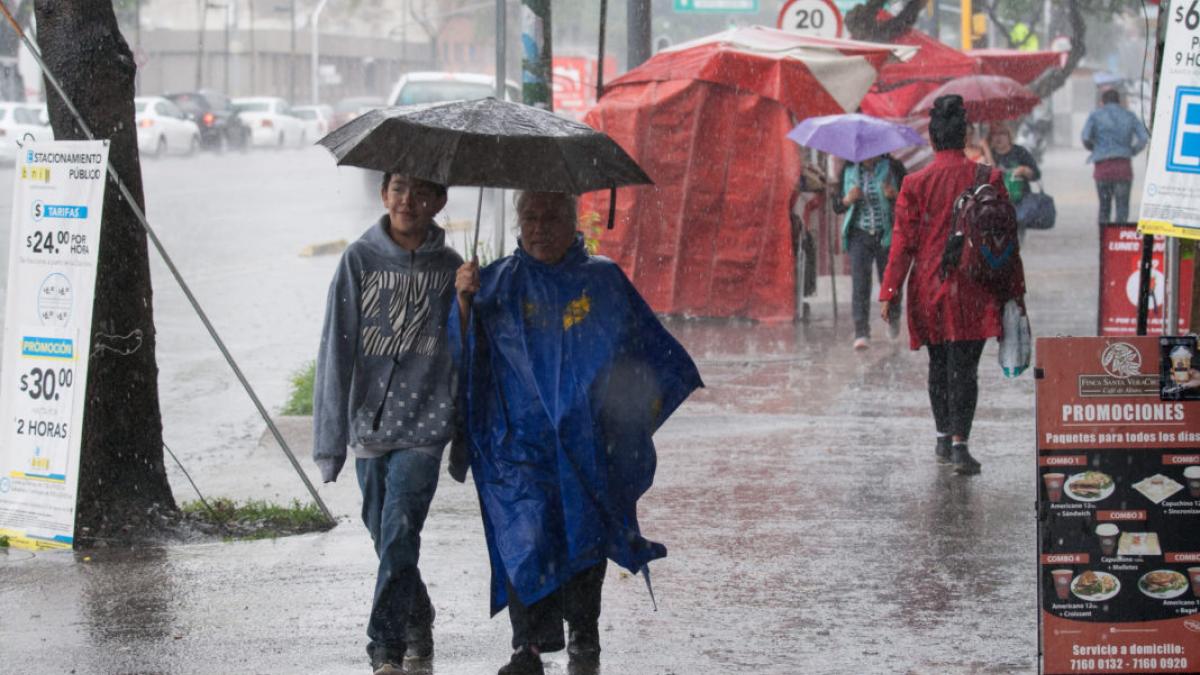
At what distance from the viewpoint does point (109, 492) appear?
7.43 metres

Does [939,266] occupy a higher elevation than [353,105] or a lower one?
higher

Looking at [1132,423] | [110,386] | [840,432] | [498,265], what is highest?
[498,265]

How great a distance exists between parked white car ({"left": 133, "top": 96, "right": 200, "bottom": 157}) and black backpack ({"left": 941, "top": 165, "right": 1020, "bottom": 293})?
123 feet

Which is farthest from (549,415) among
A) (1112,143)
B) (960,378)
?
(1112,143)

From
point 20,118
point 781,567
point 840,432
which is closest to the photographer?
point 781,567

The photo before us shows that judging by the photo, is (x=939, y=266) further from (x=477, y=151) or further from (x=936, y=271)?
(x=477, y=151)

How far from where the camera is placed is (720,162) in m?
14.8

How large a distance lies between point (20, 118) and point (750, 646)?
34.8 meters

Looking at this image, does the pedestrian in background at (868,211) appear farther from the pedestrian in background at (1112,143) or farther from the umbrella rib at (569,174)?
the umbrella rib at (569,174)

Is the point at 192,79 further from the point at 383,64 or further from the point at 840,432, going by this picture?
the point at 840,432

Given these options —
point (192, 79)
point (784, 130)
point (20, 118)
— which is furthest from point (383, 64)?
point (784, 130)

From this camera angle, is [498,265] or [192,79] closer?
[498,265]

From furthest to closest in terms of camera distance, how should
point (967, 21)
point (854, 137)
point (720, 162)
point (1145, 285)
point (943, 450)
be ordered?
1. point (967, 21)
2. point (720, 162)
3. point (854, 137)
4. point (943, 450)
5. point (1145, 285)

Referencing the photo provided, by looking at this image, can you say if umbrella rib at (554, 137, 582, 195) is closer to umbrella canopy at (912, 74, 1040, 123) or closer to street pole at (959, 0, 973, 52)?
umbrella canopy at (912, 74, 1040, 123)
